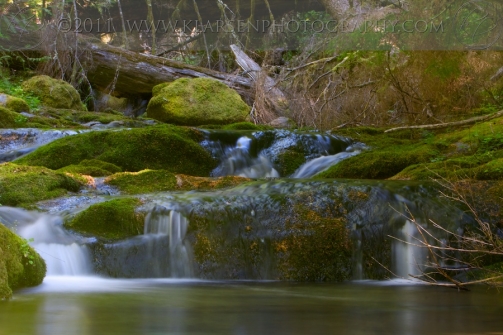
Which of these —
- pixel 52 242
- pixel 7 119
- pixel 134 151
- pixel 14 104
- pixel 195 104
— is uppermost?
pixel 195 104

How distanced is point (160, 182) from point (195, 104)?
17.5ft

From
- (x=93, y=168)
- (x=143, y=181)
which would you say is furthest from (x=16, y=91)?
(x=143, y=181)

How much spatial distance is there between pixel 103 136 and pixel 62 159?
71 cm

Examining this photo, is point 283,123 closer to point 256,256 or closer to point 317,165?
point 317,165

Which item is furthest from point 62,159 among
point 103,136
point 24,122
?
point 24,122

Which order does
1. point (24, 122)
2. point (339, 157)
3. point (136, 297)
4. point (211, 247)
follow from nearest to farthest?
point (136, 297), point (211, 247), point (339, 157), point (24, 122)

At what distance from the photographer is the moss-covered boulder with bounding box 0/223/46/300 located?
4074mm

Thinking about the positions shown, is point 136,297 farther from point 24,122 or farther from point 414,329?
point 24,122

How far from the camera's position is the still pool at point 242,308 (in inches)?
A: 134

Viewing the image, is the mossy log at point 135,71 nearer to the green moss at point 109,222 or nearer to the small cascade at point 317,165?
the small cascade at point 317,165

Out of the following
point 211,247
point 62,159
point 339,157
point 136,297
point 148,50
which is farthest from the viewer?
point 148,50

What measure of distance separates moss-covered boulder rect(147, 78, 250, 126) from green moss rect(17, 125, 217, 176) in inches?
126

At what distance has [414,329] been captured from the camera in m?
3.44

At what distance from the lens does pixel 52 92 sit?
13.3 meters
